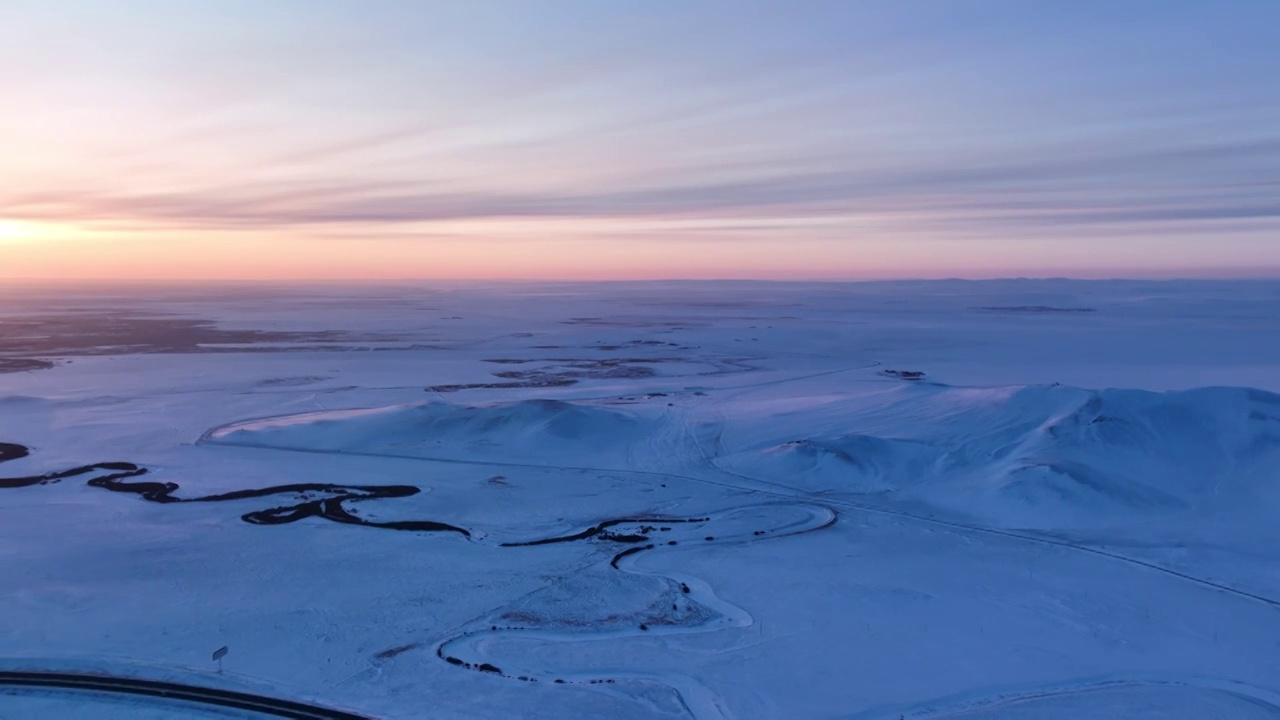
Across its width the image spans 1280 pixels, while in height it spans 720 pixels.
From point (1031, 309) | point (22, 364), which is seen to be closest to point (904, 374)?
point (22, 364)

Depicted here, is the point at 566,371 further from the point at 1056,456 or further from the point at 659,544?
the point at 659,544

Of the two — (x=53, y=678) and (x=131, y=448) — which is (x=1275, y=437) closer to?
(x=53, y=678)

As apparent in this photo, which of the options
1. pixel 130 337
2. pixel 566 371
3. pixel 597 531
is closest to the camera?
pixel 597 531

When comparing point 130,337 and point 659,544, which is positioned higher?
point 130,337

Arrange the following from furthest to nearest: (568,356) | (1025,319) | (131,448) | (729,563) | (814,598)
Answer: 1. (1025,319)
2. (568,356)
3. (131,448)
4. (729,563)
5. (814,598)

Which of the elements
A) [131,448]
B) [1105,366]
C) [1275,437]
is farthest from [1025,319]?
[131,448]

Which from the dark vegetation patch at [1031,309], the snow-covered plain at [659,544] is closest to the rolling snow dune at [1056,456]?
the snow-covered plain at [659,544]

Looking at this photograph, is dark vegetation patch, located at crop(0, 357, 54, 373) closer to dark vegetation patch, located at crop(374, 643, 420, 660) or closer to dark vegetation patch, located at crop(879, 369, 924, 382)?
dark vegetation patch, located at crop(374, 643, 420, 660)
